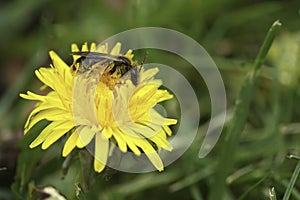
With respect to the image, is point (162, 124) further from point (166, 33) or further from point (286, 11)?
point (286, 11)

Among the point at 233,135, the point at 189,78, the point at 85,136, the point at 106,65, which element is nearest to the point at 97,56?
the point at 106,65

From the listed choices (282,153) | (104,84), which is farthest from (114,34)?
(104,84)

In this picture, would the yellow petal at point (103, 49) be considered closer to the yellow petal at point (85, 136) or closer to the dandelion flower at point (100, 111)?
the dandelion flower at point (100, 111)

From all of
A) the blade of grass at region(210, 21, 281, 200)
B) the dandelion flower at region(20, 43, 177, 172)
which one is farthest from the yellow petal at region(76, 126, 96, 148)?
the blade of grass at region(210, 21, 281, 200)

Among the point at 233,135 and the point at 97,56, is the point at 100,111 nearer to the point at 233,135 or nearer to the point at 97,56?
the point at 97,56

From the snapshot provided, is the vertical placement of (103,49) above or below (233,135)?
above

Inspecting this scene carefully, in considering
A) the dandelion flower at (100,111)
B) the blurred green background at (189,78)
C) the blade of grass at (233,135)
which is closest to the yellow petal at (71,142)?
the dandelion flower at (100,111)

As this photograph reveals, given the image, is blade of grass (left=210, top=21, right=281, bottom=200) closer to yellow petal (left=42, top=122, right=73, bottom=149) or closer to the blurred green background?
→ the blurred green background
